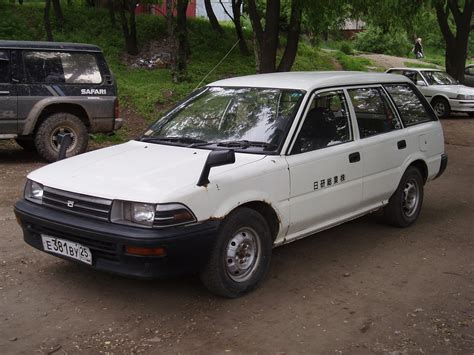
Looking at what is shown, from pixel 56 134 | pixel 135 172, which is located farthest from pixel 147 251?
pixel 56 134

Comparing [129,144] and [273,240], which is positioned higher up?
[129,144]

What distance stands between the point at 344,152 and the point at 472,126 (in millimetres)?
12086

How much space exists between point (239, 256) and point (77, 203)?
121 cm

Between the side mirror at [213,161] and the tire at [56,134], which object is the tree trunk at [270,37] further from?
the side mirror at [213,161]

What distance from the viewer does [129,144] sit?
5254 mm

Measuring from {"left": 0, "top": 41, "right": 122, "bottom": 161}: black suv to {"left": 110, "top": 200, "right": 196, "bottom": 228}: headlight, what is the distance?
588cm

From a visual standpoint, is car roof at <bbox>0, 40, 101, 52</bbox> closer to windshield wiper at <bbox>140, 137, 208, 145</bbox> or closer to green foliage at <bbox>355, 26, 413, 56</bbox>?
windshield wiper at <bbox>140, 137, 208, 145</bbox>

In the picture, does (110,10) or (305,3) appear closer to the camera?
(305,3)

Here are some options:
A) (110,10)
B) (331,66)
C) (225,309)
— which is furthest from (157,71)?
(225,309)

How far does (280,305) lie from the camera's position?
440cm

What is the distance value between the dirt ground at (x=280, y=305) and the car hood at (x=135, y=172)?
852 mm

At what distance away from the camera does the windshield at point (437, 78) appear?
716 inches

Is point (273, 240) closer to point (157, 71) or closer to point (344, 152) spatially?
point (344, 152)

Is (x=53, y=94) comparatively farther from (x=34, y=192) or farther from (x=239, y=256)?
(x=239, y=256)
